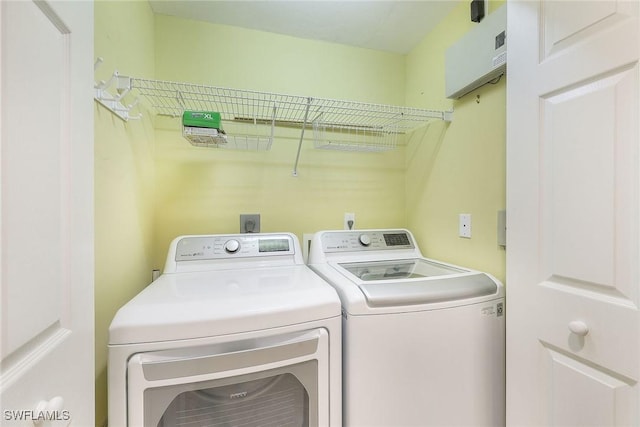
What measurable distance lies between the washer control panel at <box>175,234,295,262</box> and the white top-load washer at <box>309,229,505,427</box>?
0.47 metres

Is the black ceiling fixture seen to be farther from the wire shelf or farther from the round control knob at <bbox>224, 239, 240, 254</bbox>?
the round control knob at <bbox>224, 239, 240, 254</bbox>

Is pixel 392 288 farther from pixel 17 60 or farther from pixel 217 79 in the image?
pixel 217 79

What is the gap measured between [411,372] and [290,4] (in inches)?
72.6

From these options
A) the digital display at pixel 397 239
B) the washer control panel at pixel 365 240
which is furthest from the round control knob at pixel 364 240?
the digital display at pixel 397 239

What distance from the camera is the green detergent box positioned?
45.0 inches

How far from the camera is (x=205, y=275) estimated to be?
123cm

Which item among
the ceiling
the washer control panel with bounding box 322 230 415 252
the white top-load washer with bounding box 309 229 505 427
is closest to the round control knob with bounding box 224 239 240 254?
the washer control panel with bounding box 322 230 415 252

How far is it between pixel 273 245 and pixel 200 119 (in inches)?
28.2

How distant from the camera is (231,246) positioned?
4.56 ft

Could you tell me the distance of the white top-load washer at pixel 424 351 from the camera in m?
0.93

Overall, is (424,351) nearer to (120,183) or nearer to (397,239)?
(397,239)

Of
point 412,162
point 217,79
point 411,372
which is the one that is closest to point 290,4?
point 217,79

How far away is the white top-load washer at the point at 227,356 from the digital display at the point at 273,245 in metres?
0.41

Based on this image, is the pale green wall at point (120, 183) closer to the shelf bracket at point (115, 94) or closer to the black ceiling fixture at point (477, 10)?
the shelf bracket at point (115, 94)
